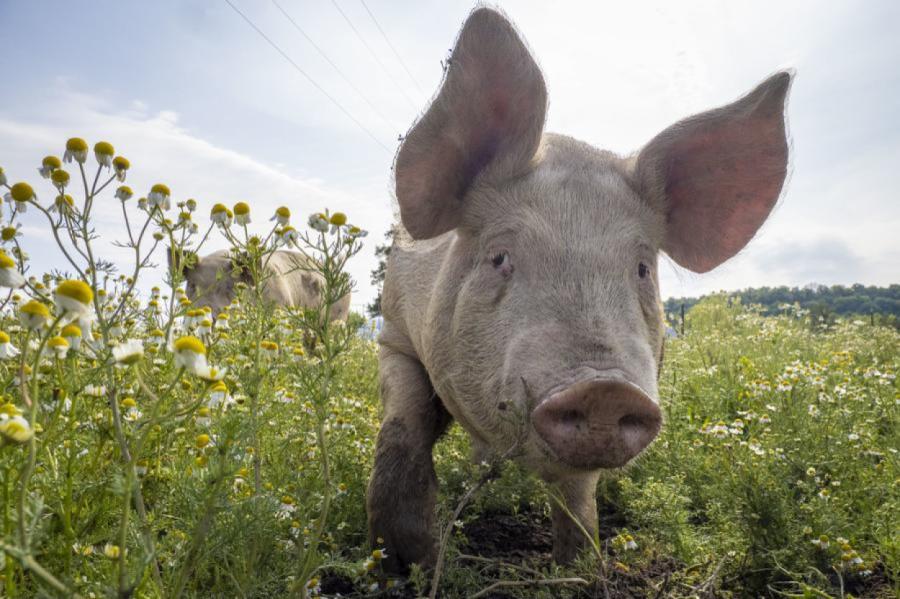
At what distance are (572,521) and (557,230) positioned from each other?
1460 mm

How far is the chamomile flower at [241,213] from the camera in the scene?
83.8 inches

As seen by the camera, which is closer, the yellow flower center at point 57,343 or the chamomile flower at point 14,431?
the chamomile flower at point 14,431

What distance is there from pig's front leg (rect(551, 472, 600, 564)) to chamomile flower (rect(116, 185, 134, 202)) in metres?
2.23

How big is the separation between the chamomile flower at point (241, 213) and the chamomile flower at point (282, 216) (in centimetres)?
9

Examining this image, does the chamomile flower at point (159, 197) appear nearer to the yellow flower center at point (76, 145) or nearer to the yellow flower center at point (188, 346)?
the yellow flower center at point (76, 145)

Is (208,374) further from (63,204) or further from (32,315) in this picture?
(63,204)

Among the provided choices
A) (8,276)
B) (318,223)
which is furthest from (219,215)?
(8,276)

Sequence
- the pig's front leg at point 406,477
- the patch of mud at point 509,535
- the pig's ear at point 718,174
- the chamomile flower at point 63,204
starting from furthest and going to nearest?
the patch of mud at point 509,535, the pig's ear at point 718,174, the pig's front leg at point 406,477, the chamomile flower at point 63,204

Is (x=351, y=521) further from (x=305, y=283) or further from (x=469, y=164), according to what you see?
(x=305, y=283)

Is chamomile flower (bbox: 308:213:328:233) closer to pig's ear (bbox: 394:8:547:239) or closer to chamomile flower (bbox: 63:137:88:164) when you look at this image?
chamomile flower (bbox: 63:137:88:164)

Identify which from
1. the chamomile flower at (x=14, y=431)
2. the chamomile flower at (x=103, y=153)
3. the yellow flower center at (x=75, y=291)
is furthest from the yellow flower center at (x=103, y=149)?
the chamomile flower at (x=14, y=431)

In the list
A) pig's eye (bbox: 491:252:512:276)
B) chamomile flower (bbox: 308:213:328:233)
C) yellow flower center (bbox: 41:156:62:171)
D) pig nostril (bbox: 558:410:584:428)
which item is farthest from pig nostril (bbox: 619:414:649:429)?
yellow flower center (bbox: 41:156:62:171)

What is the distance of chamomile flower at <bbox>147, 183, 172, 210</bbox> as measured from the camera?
79.2 inches

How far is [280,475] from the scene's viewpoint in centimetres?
207
